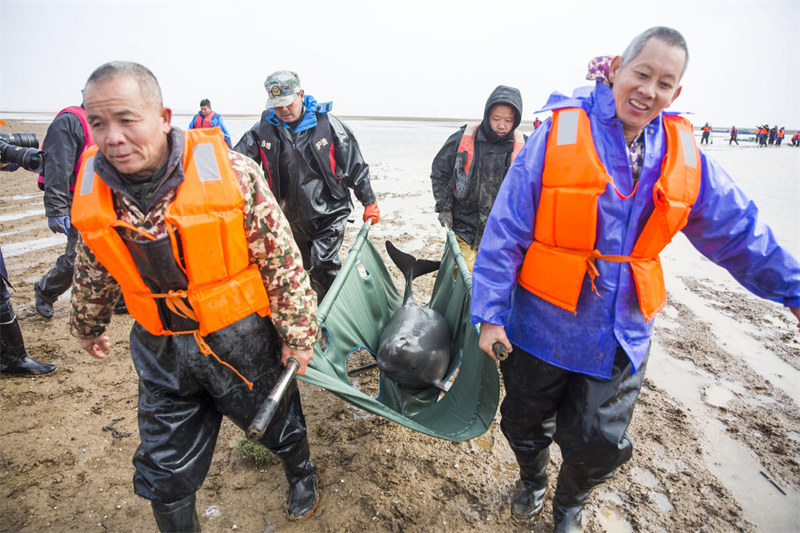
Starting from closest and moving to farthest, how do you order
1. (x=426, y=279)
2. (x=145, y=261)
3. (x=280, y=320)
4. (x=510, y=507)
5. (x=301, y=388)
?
1. (x=145, y=261)
2. (x=280, y=320)
3. (x=510, y=507)
4. (x=301, y=388)
5. (x=426, y=279)

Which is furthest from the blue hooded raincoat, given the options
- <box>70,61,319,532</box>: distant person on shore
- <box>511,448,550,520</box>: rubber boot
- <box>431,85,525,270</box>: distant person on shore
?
<box>431,85,525,270</box>: distant person on shore

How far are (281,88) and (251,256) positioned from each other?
6.70 feet

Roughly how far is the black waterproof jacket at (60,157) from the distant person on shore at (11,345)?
0.82ft

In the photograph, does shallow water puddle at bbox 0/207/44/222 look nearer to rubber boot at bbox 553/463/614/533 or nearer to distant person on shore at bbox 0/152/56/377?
distant person on shore at bbox 0/152/56/377

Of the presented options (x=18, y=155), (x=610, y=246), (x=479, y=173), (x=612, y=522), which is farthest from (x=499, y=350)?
(x=18, y=155)

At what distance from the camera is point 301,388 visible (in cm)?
331

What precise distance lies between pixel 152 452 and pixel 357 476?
3.89 feet

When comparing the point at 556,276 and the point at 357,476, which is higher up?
the point at 556,276

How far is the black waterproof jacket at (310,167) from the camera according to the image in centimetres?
344

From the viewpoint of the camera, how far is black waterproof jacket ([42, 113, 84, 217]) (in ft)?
11.3

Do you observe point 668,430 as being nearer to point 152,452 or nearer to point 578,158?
point 578,158

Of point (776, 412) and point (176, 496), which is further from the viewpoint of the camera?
point (776, 412)

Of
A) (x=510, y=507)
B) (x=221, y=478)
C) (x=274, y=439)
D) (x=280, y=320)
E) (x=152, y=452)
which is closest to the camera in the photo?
(x=152, y=452)

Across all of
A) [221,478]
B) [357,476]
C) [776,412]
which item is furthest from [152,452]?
[776,412]
